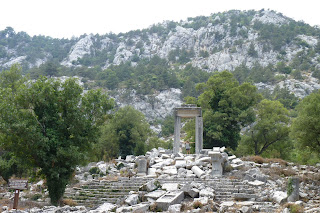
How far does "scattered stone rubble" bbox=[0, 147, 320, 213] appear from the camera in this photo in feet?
43.4

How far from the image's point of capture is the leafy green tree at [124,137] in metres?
34.3

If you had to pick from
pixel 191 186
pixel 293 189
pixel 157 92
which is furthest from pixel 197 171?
pixel 157 92

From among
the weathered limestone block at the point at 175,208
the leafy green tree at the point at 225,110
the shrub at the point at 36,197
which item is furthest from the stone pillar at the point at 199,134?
the weathered limestone block at the point at 175,208

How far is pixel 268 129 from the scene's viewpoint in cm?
3206

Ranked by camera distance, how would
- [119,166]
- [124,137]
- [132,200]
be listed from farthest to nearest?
[124,137] < [119,166] < [132,200]

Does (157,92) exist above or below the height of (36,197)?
above

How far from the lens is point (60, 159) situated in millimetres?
15930

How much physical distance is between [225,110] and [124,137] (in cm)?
1102

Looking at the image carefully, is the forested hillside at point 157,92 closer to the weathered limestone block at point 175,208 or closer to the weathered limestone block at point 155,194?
the weathered limestone block at point 155,194

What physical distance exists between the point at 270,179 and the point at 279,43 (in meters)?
87.3

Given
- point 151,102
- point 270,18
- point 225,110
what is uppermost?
point 270,18

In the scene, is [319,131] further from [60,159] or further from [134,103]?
[134,103]

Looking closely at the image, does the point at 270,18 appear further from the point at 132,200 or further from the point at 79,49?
the point at 132,200

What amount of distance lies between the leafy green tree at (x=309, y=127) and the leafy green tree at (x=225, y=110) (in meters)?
10.4
